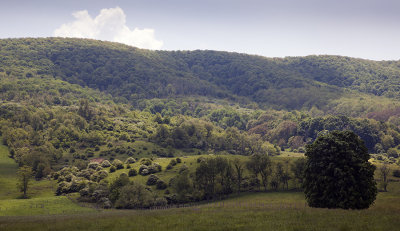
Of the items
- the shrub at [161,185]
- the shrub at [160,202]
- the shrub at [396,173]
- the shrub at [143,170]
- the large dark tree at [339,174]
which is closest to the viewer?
the large dark tree at [339,174]

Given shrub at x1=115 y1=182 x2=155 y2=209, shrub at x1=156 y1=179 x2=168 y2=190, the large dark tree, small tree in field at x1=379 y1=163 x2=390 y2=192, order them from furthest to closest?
shrub at x1=156 y1=179 x2=168 y2=190
small tree in field at x1=379 y1=163 x2=390 y2=192
shrub at x1=115 y1=182 x2=155 y2=209
the large dark tree

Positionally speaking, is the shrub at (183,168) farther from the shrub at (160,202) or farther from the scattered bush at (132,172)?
the shrub at (160,202)

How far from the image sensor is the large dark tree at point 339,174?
211ft

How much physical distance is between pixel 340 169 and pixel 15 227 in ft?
177

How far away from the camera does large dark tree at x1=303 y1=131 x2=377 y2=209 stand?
64375mm

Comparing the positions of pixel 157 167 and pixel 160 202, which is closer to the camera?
pixel 160 202

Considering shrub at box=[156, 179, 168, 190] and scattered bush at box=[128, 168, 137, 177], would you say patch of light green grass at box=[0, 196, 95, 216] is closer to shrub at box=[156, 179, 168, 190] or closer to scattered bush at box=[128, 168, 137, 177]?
shrub at box=[156, 179, 168, 190]

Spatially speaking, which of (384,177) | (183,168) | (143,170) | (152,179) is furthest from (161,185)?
(384,177)

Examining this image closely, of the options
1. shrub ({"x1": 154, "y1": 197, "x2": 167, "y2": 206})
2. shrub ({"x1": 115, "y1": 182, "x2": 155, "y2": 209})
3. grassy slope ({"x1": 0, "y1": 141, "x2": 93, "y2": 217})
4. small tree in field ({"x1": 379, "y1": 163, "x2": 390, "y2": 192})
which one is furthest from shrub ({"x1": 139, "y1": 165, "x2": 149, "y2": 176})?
small tree in field ({"x1": 379, "y1": 163, "x2": 390, "y2": 192})

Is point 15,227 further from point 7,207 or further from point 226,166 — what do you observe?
point 226,166

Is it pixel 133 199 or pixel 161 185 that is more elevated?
pixel 133 199

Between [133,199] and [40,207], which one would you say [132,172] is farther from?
[133,199]

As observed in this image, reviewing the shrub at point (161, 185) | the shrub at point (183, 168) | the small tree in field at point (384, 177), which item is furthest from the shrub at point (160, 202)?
the small tree in field at point (384, 177)

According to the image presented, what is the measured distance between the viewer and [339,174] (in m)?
66.1
